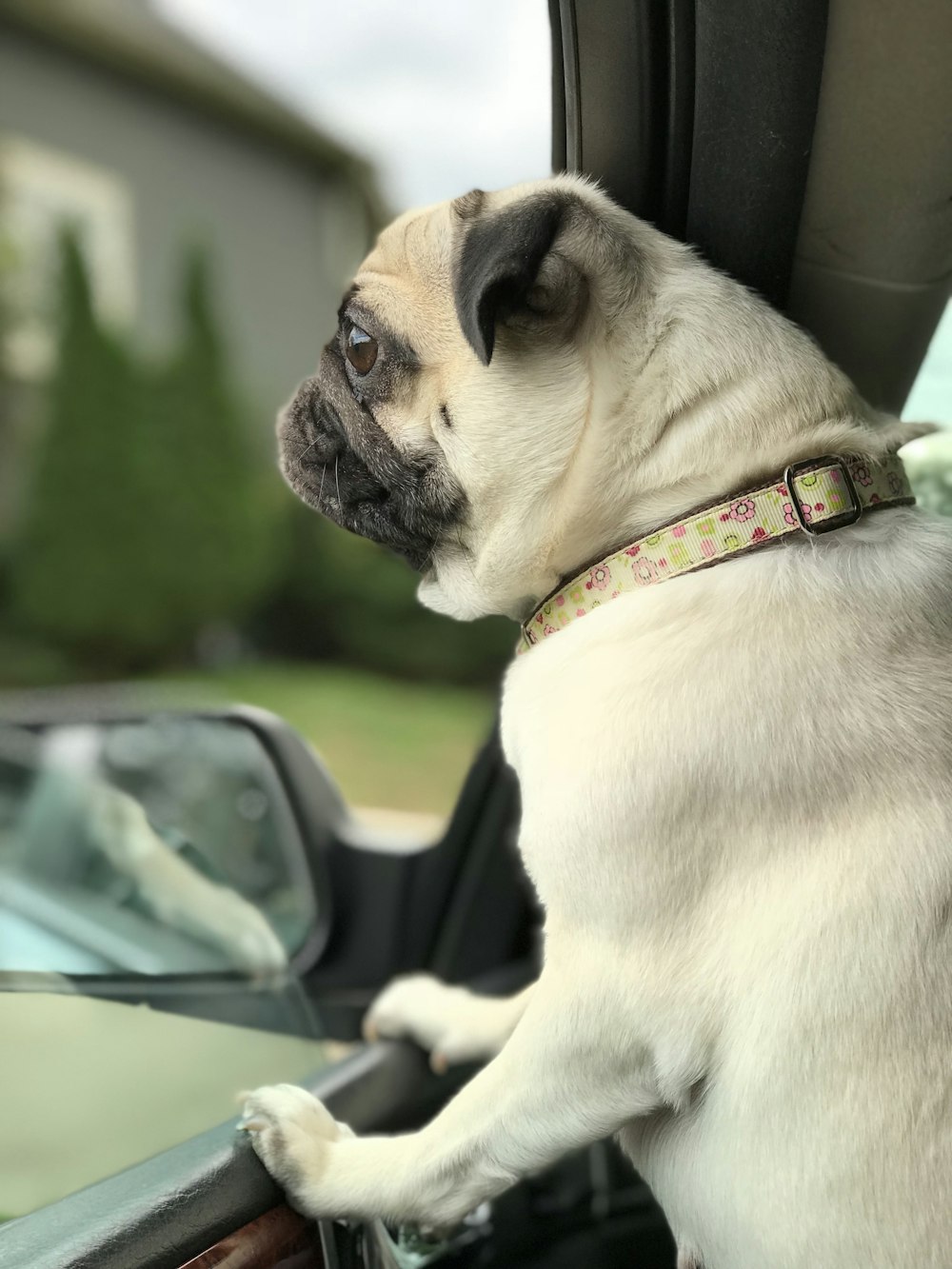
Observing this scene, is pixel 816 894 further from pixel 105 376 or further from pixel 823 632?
pixel 105 376

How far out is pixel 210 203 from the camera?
943cm

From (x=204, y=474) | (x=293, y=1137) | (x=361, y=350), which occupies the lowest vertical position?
(x=204, y=474)

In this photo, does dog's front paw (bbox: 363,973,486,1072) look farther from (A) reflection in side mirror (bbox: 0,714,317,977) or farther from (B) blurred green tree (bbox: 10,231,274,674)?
(B) blurred green tree (bbox: 10,231,274,674)

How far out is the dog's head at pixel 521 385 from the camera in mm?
1357

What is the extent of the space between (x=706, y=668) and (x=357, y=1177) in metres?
0.72

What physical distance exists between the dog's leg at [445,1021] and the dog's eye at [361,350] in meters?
1.00

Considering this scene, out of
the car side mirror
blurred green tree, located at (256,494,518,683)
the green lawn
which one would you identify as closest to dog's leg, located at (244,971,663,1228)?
the car side mirror

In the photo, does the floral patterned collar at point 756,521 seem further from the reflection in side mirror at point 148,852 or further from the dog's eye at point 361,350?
the reflection in side mirror at point 148,852

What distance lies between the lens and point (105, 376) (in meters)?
7.95

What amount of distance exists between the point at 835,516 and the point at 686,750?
347 mm

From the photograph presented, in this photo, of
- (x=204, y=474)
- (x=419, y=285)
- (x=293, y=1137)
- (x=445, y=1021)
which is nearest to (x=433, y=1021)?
(x=445, y=1021)

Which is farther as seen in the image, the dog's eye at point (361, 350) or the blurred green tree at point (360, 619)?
the blurred green tree at point (360, 619)

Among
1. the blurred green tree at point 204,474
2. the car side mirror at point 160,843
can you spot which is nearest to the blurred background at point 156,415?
the blurred green tree at point 204,474

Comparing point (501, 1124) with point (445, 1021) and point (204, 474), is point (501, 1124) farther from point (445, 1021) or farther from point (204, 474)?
point (204, 474)
